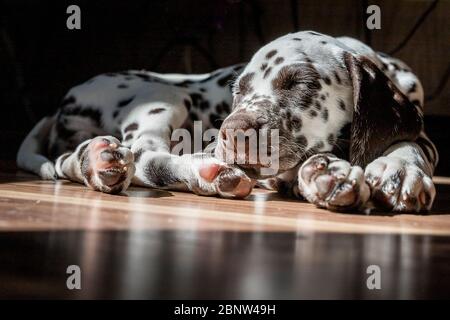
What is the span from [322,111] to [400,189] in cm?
53

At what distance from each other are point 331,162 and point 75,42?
3.56m

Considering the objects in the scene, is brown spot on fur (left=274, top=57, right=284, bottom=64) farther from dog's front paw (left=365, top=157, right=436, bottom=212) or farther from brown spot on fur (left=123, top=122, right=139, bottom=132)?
brown spot on fur (left=123, top=122, right=139, bottom=132)

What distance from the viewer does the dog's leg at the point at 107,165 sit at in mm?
3006

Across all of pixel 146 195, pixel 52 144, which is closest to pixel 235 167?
pixel 146 195

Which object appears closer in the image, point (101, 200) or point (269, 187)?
point (101, 200)

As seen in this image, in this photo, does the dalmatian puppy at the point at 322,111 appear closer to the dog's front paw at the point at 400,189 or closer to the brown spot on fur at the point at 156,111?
the dog's front paw at the point at 400,189

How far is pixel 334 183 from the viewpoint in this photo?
8.72 feet

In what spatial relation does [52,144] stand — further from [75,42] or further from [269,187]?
[75,42]

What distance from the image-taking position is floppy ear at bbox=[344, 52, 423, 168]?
309 cm
